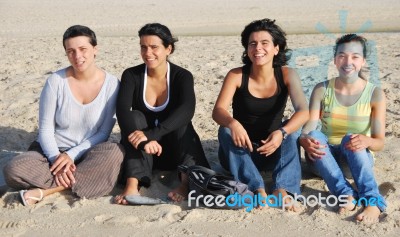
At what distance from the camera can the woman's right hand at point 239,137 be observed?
135 inches

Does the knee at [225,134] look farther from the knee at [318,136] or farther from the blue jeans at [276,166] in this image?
the knee at [318,136]

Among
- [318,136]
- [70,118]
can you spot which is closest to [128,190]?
[70,118]

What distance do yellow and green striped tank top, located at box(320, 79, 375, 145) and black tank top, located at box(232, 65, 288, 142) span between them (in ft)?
1.08

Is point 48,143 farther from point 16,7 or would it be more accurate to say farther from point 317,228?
point 16,7

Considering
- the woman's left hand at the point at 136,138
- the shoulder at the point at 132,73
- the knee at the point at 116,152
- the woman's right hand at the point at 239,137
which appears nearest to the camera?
the woman's right hand at the point at 239,137

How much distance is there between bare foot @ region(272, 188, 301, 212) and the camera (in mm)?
3299

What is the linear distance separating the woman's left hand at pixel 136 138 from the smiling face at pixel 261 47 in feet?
3.27

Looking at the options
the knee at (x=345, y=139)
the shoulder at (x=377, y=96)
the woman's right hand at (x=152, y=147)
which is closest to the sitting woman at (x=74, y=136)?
the woman's right hand at (x=152, y=147)

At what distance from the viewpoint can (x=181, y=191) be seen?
3.58 metres

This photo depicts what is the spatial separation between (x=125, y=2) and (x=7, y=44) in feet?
61.5

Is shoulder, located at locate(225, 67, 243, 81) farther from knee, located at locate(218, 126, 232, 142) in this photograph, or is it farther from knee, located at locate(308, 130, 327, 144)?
knee, located at locate(308, 130, 327, 144)

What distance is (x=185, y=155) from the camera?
3779 mm

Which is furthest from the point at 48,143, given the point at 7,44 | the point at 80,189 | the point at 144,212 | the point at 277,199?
the point at 7,44

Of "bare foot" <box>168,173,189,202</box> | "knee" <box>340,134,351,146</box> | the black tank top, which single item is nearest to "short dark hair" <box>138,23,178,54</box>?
the black tank top
